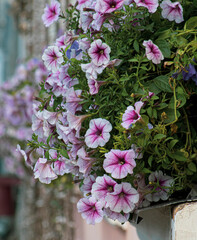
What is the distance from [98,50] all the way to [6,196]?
5555 millimetres

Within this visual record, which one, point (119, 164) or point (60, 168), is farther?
point (60, 168)

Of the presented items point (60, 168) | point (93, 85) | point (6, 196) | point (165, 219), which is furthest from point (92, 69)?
point (6, 196)

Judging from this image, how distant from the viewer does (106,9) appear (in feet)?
2.96

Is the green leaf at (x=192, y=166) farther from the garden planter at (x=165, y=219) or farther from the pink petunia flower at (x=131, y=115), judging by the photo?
the pink petunia flower at (x=131, y=115)

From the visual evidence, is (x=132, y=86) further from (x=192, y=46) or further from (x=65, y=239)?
(x=65, y=239)

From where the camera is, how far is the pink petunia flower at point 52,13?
1.10 m

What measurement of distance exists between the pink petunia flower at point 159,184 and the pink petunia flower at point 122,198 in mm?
108

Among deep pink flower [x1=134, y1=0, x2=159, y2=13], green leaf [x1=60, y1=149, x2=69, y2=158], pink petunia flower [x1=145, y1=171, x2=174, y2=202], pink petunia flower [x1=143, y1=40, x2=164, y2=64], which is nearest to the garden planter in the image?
pink petunia flower [x1=145, y1=171, x2=174, y2=202]

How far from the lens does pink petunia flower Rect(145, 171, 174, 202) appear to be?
95 cm

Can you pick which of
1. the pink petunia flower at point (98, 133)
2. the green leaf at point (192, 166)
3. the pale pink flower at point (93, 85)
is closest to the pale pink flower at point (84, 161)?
the pink petunia flower at point (98, 133)

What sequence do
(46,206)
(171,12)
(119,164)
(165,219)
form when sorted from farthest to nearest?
(46,206)
(165,219)
(171,12)
(119,164)

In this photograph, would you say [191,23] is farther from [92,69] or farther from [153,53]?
[92,69]

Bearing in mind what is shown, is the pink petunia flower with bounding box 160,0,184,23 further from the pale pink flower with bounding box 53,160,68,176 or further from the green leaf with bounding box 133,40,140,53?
the pale pink flower with bounding box 53,160,68,176

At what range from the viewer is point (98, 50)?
91cm
